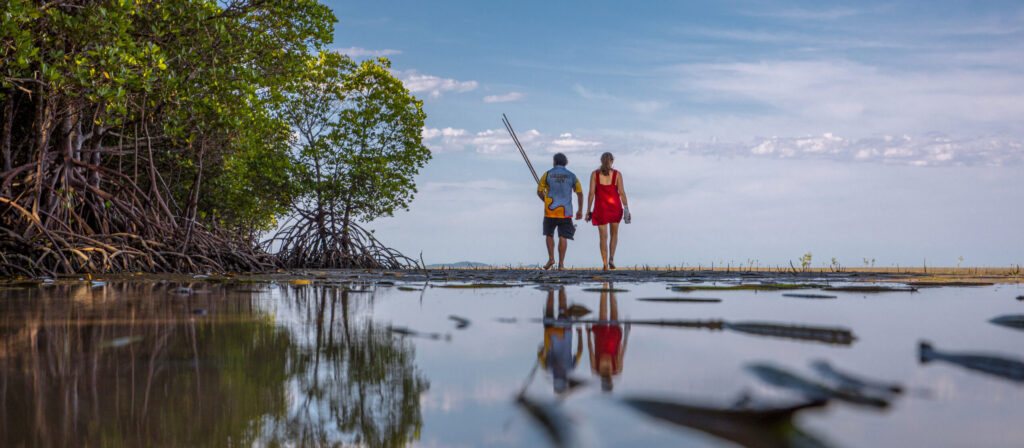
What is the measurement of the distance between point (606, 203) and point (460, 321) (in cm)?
981

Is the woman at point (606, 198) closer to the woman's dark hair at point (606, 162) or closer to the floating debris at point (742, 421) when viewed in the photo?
the woman's dark hair at point (606, 162)

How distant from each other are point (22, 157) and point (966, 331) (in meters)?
12.3

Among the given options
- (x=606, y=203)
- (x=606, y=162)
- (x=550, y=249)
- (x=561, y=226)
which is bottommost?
(x=550, y=249)

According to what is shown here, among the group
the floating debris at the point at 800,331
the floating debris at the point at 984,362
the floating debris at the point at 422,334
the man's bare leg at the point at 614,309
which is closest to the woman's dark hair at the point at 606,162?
the man's bare leg at the point at 614,309

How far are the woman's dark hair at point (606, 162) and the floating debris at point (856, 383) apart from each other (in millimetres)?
11044

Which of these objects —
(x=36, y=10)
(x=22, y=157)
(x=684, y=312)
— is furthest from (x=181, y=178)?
(x=684, y=312)

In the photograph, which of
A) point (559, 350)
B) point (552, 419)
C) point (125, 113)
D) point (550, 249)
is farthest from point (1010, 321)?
point (550, 249)

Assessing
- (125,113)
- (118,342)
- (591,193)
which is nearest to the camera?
(118,342)

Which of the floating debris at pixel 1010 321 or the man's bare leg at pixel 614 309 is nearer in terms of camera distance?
the floating debris at pixel 1010 321

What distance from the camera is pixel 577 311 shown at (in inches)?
134

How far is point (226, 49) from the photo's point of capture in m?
10.0

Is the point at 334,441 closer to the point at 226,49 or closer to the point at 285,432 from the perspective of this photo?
the point at 285,432

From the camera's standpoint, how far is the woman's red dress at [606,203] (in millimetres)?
12594

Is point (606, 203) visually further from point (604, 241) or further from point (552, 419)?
point (552, 419)
